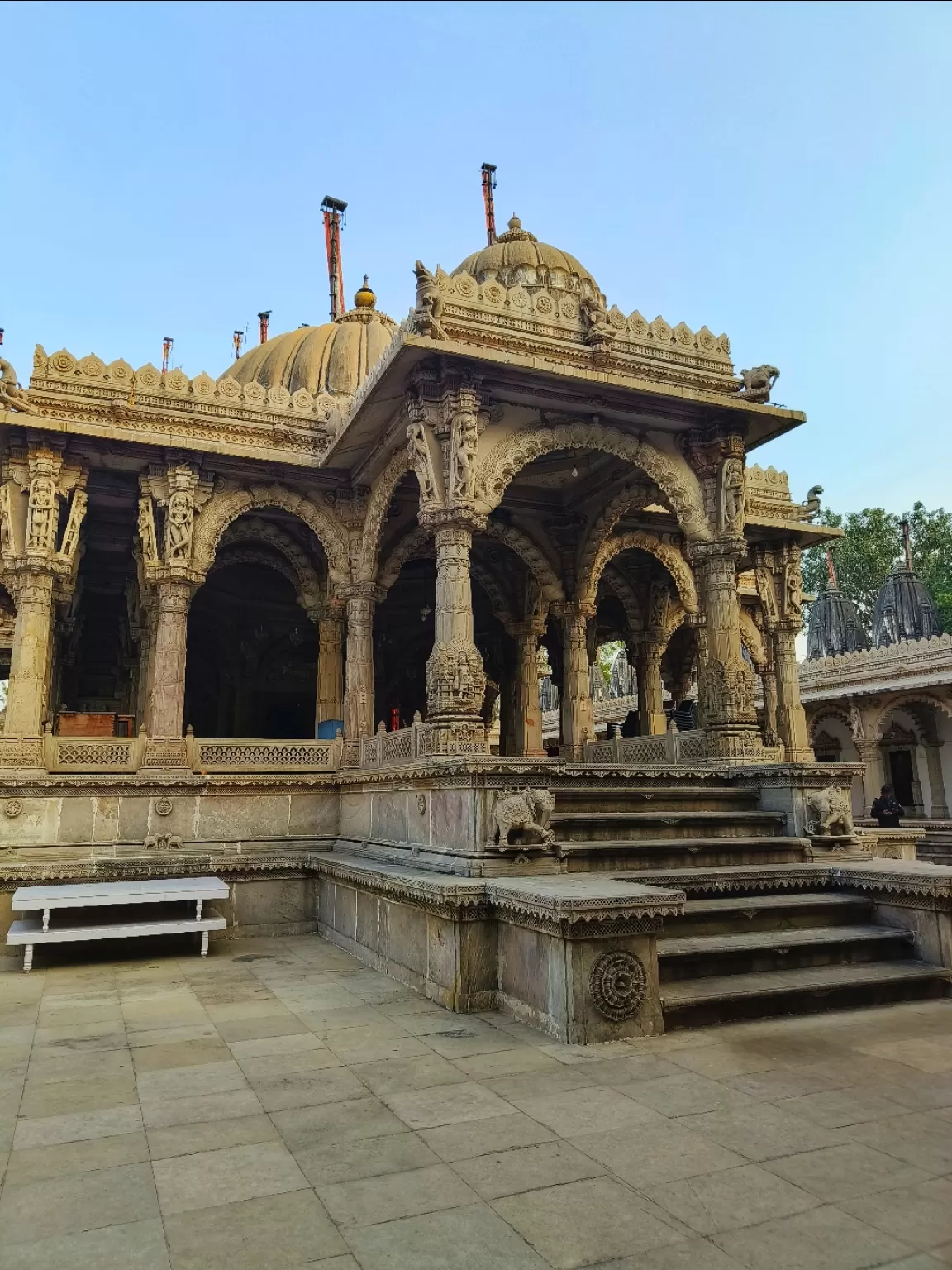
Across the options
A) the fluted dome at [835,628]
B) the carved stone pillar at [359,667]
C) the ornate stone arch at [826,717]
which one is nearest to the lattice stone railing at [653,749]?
the carved stone pillar at [359,667]

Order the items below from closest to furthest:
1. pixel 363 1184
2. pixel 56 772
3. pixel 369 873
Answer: pixel 363 1184 → pixel 369 873 → pixel 56 772

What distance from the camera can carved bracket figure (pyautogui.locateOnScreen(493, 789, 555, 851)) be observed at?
637 centimetres

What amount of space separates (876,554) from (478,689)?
3583 cm

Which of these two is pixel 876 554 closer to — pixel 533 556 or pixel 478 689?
pixel 533 556

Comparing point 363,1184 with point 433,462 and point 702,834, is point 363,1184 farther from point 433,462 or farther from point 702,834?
point 433,462

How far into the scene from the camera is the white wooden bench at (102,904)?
7406mm

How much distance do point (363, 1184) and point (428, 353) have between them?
7.12 meters

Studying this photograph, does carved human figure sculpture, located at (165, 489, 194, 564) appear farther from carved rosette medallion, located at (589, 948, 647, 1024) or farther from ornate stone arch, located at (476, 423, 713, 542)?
carved rosette medallion, located at (589, 948, 647, 1024)

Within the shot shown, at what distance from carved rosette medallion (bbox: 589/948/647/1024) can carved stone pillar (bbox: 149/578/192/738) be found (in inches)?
263

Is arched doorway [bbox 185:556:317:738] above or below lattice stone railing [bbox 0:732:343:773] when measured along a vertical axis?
above

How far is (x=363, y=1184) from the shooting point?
3.08 m

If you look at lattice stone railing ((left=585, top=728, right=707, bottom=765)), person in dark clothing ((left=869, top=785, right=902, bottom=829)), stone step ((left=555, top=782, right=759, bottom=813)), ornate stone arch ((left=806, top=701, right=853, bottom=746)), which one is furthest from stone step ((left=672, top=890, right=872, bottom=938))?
ornate stone arch ((left=806, top=701, right=853, bottom=746))

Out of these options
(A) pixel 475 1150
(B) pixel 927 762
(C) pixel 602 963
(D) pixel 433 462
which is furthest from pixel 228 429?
(B) pixel 927 762

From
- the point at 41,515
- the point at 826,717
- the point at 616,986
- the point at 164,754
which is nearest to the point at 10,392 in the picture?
the point at 41,515
